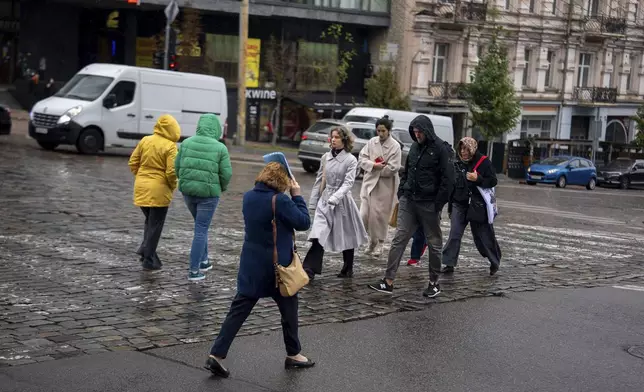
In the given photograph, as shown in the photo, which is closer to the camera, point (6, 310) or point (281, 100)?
point (6, 310)

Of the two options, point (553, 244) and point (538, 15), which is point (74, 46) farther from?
point (553, 244)

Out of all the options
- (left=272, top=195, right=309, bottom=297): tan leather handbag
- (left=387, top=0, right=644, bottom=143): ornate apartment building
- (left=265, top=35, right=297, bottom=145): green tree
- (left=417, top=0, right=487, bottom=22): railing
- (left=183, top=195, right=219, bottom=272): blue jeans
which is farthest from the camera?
(left=387, top=0, right=644, bottom=143): ornate apartment building

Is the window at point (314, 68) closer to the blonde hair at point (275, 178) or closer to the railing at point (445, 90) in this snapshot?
the railing at point (445, 90)

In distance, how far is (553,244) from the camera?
15.4 meters

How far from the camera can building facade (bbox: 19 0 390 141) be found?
1617 inches

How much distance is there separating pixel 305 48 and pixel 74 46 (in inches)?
417

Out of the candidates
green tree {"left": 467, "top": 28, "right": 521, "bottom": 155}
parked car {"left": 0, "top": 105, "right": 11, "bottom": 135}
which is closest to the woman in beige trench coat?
parked car {"left": 0, "top": 105, "right": 11, "bottom": 135}

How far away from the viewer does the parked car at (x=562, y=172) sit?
39.9 meters

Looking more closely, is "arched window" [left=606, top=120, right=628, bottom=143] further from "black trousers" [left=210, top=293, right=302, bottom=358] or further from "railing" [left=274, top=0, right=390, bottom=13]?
"black trousers" [left=210, top=293, right=302, bottom=358]

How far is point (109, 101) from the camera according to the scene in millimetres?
26453

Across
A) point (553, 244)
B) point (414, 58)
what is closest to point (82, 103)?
point (553, 244)

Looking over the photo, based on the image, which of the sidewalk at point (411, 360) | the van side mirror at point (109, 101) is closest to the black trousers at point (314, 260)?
the sidewalk at point (411, 360)

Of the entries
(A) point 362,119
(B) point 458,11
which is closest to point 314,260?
(A) point 362,119

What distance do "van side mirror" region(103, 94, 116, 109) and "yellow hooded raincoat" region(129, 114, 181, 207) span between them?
53.2 feet
